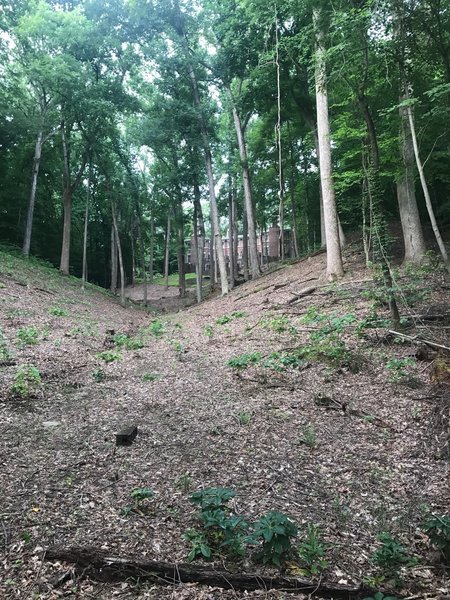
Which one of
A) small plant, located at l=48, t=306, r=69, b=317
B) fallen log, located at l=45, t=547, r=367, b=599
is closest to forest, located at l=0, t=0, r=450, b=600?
fallen log, located at l=45, t=547, r=367, b=599

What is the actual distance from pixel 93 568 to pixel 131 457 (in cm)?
158

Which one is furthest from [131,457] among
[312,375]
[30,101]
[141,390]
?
[30,101]

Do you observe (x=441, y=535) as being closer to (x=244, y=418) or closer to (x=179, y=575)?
(x=179, y=575)

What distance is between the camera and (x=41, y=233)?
29.2 meters

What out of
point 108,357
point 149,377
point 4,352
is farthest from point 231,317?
point 4,352

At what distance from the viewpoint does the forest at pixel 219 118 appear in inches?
364

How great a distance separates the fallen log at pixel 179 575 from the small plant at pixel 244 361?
4.72m

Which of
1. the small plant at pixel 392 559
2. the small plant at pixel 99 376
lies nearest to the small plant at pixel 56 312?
the small plant at pixel 99 376

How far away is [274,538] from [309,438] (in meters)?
2.02

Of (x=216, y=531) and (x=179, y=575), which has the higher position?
(x=216, y=531)

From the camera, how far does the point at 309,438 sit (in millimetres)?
4500

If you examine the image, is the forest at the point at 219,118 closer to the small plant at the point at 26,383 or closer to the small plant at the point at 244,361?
the small plant at the point at 244,361

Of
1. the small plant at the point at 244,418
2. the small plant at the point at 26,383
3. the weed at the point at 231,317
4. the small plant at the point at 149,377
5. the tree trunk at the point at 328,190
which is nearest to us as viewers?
the small plant at the point at 244,418

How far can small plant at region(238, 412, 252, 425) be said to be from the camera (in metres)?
5.02
